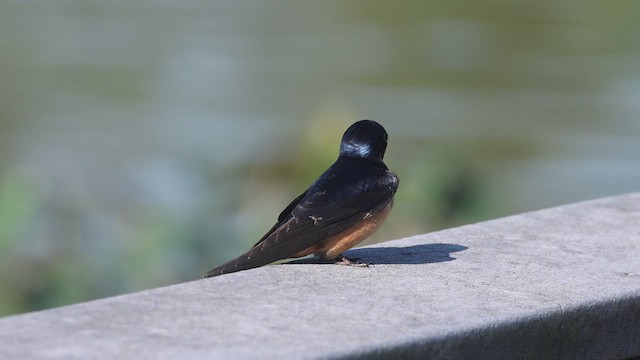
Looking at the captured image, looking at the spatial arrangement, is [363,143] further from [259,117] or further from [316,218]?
[259,117]

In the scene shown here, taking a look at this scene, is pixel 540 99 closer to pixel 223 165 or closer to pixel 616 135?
pixel 616 135

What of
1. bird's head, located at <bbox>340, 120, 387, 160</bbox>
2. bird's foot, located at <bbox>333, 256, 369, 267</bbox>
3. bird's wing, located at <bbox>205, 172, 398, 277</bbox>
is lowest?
bird's foot, located at <bbox>333, 256, 369, 267</bbox>

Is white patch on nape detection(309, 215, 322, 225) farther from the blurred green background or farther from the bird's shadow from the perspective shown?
the blurred green background

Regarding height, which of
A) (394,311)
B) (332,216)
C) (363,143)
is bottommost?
(394,311)

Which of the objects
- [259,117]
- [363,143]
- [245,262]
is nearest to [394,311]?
[245,262]

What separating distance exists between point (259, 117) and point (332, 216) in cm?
727

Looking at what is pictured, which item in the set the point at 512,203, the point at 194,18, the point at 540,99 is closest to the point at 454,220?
the point at 512,203

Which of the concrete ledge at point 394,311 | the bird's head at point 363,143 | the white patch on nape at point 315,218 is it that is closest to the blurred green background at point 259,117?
the bird's head at point 363,143

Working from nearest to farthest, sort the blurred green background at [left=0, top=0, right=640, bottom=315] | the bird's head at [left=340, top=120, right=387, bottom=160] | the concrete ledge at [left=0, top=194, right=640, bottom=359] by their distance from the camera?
the concrete ledge at [left=0, top=194, right=640, bottom=359] → the bird's head at [left=340, top=120, right=387, bottom=160] → the blurred green background at [left=0, top=0, right=640, bottom=315]

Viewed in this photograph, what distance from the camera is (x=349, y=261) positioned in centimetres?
426

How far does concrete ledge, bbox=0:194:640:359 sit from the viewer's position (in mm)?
3168

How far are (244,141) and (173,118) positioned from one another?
3.88 ft

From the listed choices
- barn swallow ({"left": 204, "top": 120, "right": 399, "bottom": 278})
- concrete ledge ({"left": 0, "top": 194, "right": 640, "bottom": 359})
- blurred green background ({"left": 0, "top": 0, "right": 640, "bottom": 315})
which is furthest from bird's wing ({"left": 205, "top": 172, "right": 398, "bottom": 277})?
blurred green background ({"left": 0, "top": 0, "right": 640, "bottom": 315})

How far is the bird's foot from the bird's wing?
93 millimetres
